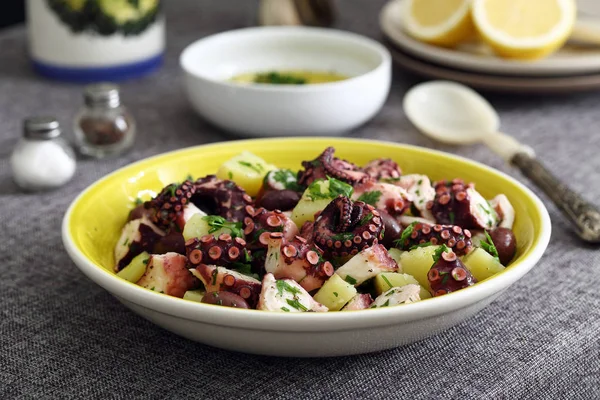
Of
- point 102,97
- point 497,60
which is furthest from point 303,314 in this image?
point 497,60

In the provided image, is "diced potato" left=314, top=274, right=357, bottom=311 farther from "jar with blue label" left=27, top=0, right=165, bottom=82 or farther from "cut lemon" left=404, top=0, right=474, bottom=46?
"jar with blue label" left=27, top=0, right=165, bottom=82

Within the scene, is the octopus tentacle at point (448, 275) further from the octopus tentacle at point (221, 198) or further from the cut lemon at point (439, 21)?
the cut lemon at point (439, 21)

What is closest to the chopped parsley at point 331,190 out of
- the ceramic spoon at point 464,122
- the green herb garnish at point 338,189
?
the green herb garnish at point 338,189

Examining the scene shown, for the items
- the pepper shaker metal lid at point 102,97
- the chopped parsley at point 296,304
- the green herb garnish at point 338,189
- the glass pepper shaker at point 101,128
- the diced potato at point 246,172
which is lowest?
the glass pepper shaker at point 101,128

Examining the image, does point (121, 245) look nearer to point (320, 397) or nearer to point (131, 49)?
point (320, 397)

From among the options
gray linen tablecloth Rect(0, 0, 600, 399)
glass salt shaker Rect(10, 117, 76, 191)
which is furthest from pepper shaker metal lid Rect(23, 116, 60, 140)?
gray linen tablecloth Rect(0, 0, 600, 399)

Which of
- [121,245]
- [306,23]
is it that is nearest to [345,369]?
[121,245]

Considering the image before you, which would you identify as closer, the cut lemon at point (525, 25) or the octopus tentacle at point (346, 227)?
the octopus tentacle at point (346, 227)

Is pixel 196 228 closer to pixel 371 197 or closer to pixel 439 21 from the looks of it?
pixel 371 197
